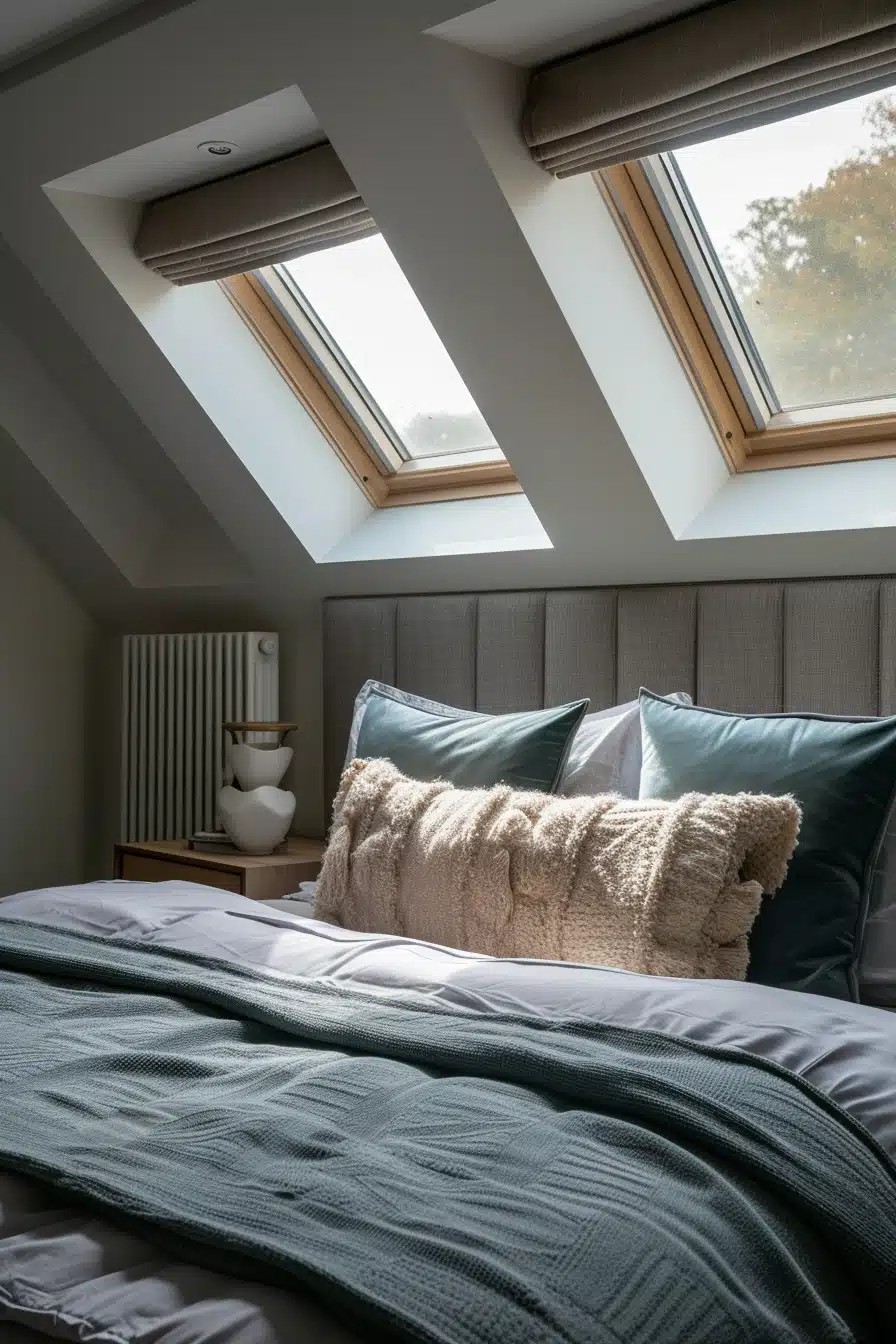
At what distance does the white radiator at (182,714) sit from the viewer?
3848mm

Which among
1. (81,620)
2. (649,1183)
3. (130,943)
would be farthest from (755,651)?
(81,620)

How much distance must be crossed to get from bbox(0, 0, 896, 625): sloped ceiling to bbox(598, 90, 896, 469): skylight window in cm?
10

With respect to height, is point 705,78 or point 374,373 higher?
point 705,78

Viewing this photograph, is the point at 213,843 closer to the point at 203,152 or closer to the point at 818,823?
the point at 203,152

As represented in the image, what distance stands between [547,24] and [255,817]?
6.45 feet

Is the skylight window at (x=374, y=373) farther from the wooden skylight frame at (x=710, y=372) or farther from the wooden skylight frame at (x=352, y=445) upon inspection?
the wooden skylight frame at (x=710, y=372)

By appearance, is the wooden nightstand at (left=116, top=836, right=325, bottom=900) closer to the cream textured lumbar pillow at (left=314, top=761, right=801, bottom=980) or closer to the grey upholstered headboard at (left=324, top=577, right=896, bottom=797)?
the grey upholstered headboard at (left=324, top=577, right=896, bottom=797)

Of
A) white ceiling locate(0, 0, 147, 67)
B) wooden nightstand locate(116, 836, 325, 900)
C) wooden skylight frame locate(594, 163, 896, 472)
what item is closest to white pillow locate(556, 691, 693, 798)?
wooden skylight frame locate(594, 163, 896, 472)

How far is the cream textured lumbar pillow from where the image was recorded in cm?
195

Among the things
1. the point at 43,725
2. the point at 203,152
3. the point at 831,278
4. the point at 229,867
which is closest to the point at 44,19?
the point at 203,152

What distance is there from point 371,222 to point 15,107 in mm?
828

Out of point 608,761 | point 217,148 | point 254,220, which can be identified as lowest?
point 608,761

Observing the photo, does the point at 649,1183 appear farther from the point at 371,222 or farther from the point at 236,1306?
the point at 371,222

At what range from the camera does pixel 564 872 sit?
6.81 feet
